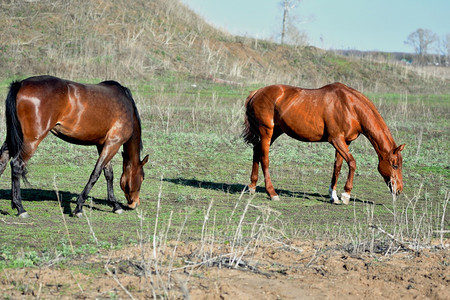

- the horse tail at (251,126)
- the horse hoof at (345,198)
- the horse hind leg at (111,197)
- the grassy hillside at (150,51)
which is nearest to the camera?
the horse hind leg at (111,197)

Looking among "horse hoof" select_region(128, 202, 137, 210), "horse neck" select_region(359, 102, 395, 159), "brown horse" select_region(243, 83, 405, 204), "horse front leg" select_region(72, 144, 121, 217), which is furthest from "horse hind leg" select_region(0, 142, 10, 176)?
"horse neck" select_region(359, 102, 395, 159)

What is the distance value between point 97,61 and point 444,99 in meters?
16.3

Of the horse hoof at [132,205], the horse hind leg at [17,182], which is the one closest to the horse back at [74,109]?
the horse hind leg at [17,182]

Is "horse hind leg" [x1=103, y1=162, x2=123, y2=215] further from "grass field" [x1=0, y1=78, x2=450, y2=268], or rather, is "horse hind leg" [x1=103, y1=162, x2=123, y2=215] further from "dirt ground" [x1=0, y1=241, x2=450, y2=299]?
"dirt ground" [x1=0, y1=241, x2=450, y2=299]

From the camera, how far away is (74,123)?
836 centimetres

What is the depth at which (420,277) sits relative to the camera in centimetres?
567

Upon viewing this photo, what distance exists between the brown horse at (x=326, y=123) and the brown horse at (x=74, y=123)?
2.67 meters

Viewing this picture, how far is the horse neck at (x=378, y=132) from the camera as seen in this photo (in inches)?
393

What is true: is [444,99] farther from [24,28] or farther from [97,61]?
[24,28]

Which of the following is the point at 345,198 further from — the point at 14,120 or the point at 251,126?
the point at 14,120

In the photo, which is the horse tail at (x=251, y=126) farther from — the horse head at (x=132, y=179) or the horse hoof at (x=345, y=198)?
the horse head at (x=132, y=179)

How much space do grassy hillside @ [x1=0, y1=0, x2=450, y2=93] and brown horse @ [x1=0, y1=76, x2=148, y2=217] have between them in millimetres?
16304

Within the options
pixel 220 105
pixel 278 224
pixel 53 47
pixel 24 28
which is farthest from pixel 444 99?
pixel 278 224

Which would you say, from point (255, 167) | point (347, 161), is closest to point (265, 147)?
point (255, 167)
